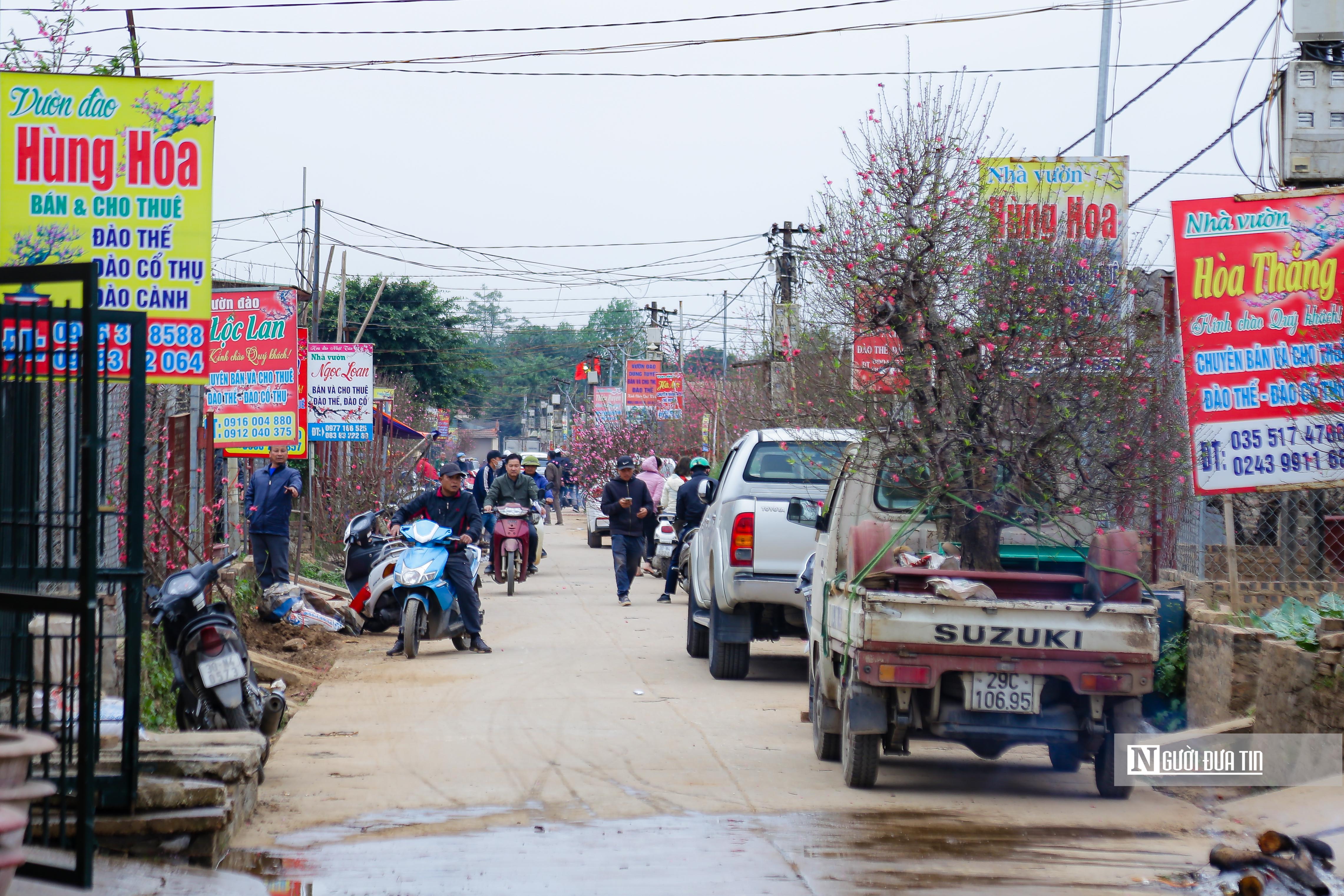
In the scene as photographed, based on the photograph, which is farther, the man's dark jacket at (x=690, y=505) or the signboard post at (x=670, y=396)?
the signboard post at (x=670, y=396)

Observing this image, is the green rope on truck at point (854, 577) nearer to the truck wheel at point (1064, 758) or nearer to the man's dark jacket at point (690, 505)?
the truck wheel at point (1064, 758)

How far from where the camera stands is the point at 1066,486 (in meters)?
9.32

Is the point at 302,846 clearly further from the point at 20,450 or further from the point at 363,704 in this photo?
the point at 363,704

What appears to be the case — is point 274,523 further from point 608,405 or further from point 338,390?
point 608,405

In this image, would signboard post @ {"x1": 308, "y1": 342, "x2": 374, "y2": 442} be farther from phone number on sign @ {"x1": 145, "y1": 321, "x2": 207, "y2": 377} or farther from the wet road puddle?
the wet road puddle

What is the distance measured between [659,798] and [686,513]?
10.7m

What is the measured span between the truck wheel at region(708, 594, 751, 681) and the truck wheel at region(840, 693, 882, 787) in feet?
13.9

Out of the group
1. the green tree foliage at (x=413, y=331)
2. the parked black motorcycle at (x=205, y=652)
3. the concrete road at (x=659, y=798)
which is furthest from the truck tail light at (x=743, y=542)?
the green tree foliage at (x=413, y=331)

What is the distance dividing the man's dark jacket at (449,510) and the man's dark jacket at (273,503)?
2519 millimetres

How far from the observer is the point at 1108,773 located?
24.3 feet

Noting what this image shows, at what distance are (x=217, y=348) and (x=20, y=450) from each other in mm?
9989

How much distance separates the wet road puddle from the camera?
552cm

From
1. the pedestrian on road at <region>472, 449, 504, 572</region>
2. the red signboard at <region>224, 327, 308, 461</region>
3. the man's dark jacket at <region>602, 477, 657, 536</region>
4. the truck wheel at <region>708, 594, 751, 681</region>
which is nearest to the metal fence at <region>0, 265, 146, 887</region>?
the truck wheel at <region>708, 594, 751, 681</region>

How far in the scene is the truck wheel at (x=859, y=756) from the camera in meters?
7.39
